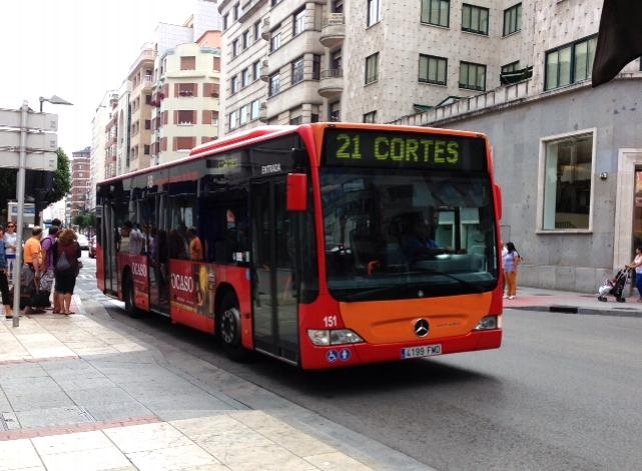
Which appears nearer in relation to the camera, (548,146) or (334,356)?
(334,356)

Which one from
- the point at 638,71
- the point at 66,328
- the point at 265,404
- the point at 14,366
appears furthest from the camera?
the point at 638,71

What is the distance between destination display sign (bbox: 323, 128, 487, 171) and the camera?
22.8ft

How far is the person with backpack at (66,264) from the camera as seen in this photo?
1281cm

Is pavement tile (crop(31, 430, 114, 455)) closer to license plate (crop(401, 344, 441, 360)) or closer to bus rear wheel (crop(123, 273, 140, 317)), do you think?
license plate (crop(401, 344, 441, 360))

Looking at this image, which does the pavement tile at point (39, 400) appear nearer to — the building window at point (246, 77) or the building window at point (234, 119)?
the building window at point (246, 77)

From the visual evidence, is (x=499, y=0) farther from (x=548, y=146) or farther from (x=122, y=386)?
(x=122, y=386)

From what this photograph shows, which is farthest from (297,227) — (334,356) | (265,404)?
(265,404)

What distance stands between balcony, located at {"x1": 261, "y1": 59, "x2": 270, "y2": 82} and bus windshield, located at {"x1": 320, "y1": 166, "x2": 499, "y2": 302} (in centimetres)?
4014

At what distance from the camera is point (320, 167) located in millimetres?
6824

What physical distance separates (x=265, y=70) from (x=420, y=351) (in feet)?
137

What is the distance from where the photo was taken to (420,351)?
23.3 feet

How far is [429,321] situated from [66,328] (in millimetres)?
6814

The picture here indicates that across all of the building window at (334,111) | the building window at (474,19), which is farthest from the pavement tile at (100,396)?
the building window at (334,111)

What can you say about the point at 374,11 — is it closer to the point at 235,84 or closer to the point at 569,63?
the point at 569,63
